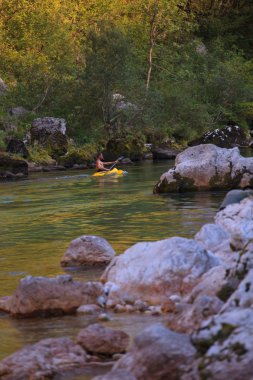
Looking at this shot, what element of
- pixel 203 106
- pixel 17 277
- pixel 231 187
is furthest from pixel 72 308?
pixel 203 106

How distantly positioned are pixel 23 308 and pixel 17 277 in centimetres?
255

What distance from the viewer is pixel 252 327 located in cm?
620

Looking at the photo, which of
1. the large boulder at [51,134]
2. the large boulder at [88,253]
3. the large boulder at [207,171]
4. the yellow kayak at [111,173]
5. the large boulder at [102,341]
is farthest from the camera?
the large boulder at [51,134]

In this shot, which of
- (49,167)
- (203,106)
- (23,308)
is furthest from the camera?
(203,106)

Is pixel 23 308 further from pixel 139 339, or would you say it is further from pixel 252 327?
pixel 252 327

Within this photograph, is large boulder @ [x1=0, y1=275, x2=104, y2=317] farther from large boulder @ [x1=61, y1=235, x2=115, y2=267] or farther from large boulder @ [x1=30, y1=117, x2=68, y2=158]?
large boulder @ [x1=30, y1=117, x2=68, y2=158]

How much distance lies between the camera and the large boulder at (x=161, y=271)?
9.80 meters

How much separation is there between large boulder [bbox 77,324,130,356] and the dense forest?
32867 mm

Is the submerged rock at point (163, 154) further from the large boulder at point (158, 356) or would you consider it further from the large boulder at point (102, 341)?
the large boulder at point (158, 356)

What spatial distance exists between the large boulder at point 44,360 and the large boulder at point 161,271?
2316 mm

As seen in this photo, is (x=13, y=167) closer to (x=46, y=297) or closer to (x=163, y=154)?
(x=163, y=154)

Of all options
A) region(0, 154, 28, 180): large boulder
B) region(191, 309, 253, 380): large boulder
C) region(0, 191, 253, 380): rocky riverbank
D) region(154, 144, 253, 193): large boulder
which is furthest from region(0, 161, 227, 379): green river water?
region(0, 154, 28, 180): large boulder

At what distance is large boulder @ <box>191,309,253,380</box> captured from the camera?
5.89m

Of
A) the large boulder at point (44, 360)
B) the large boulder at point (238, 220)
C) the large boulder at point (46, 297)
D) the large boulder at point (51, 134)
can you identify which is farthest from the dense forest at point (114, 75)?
the large boulder at point (44, 360)
